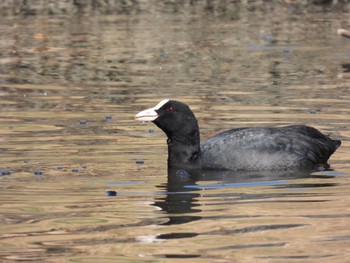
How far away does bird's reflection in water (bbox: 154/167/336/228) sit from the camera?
11.8 metres

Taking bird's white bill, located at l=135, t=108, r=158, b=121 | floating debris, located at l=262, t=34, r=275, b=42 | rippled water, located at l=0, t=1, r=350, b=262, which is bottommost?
floating debris, located at l=262, t=34, r=275, b=42

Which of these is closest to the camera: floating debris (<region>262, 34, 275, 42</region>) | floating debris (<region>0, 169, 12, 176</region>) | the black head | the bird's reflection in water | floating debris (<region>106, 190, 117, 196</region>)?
the bird's reflection in water

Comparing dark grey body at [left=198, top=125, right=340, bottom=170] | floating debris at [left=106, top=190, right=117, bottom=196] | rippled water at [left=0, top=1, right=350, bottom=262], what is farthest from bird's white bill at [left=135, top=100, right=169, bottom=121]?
floating debris at [left=106, top=190, right=117, bottom=196]

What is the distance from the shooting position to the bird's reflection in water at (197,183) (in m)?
11.8

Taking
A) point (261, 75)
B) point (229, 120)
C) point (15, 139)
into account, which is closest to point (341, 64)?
point (261, 75)

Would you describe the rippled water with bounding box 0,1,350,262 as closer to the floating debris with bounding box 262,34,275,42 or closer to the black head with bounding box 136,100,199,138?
the floating debris with bounding box 262,34,275,42

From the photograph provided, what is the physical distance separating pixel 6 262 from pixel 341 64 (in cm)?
1572

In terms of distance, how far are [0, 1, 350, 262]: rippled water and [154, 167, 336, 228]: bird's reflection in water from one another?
33 millimetres

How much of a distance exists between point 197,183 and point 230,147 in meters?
0.84

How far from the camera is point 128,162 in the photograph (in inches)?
562

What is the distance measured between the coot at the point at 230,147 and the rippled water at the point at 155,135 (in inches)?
10.1

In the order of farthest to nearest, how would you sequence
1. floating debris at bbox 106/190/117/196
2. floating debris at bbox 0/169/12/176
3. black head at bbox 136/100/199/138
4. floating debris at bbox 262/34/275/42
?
1. floating debris at bbox 262/34/275/42
2. black head at bbox 136/100/199/138
3. floating debris at bbox 0/169/12/176
4. floating debris at bbox 106/190/117/196

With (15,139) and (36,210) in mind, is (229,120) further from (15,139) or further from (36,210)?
(36,210)

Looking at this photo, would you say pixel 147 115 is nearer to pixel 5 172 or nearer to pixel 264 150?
pixel 264 150
